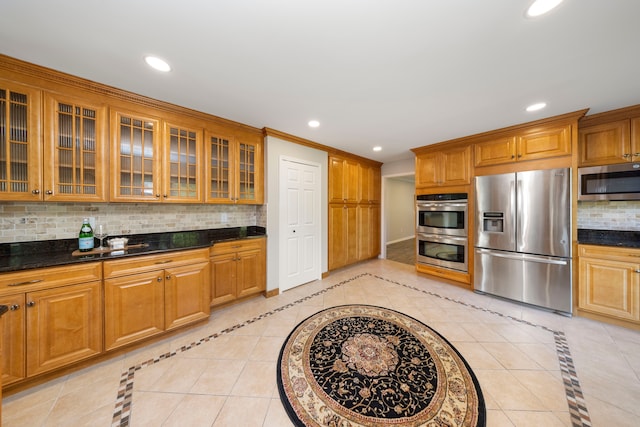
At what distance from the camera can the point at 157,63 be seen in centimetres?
167

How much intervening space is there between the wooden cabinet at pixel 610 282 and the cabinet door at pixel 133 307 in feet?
14.9

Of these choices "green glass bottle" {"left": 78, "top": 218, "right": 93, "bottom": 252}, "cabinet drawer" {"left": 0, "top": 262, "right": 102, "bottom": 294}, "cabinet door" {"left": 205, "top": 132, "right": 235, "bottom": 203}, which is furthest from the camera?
"cabinet door" {"left": 205, "top": 132, "right": 235, "bottom": 203}

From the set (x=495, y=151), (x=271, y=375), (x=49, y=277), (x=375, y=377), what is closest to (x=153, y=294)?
(x=49, y=277)

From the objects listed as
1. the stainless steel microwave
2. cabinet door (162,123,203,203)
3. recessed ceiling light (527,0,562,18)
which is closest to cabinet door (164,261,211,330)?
cabinet door (162,123,203,203)

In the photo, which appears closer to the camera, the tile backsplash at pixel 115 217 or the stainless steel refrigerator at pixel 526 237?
the tile backsplash at pixel 115 217

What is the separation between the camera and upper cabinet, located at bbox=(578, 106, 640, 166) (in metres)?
2.37

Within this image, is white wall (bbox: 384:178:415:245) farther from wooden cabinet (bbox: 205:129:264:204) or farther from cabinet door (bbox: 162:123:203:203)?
cabinet door (bbox: 162:123:203:203)

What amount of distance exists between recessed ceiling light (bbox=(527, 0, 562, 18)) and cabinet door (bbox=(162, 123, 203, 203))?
2948 mm

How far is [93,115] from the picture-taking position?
1990 mm

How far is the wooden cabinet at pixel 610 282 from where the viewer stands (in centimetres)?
223

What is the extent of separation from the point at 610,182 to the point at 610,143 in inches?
18.0

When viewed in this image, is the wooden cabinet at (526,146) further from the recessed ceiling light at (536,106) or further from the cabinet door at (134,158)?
the cabinet door at (134,158)

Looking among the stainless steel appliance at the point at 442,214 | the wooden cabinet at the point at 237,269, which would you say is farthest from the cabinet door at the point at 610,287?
the wooden cabinet at the point at 237,269

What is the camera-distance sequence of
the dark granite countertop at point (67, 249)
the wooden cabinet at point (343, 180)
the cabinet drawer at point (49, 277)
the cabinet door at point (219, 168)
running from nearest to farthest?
the cabinet drawer at point (49, 277)
the dark granite countertop at point (67, 249)
the cabinet door at point (219, 168)
the wooden cabinet at point (343, 180)
